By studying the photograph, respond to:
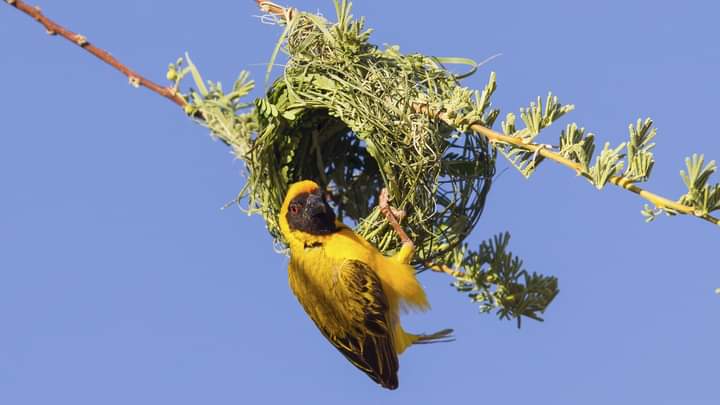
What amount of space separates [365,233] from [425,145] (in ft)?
2.16

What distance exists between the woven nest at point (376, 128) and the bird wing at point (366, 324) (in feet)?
0.71

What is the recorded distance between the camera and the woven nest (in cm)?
348

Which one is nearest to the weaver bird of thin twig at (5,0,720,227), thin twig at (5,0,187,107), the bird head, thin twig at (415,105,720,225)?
the bird head

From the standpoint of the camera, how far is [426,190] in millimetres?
3604

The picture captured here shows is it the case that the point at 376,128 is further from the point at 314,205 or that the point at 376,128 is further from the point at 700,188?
the point at 700,188

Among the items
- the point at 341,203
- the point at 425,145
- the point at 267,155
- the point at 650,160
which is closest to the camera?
the point at 650,160

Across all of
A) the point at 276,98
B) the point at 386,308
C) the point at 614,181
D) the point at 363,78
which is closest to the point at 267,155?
the point at 276,98

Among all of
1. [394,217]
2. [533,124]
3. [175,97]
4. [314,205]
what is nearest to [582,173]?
[533,124]

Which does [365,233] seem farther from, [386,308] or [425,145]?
[425,145]

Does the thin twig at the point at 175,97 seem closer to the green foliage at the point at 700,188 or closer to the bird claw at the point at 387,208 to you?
the green foliage at the point at 700,188

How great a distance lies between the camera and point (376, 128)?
11.4 feet

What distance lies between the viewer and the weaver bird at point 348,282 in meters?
3.78

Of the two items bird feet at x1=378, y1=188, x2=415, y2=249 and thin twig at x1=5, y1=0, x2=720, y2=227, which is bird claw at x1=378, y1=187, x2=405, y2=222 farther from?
thin twig at x1=5, y1=0, x2=720, y2=227

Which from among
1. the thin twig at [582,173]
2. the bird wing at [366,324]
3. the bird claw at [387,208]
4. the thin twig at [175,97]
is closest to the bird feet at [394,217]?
the bird claw at [387,208]
